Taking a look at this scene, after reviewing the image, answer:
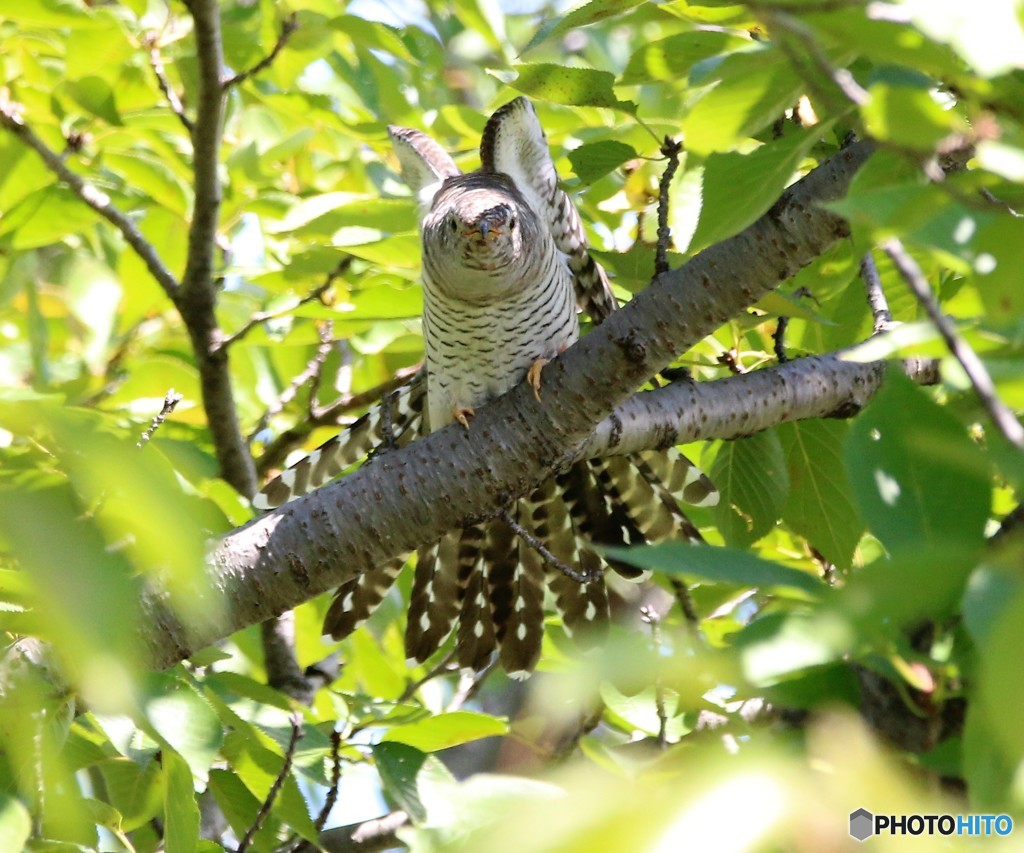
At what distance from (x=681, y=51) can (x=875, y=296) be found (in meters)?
1.04

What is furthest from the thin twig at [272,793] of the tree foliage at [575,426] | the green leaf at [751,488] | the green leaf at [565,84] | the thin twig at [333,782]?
the green leaf at [565,84]

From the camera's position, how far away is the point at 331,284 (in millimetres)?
3318

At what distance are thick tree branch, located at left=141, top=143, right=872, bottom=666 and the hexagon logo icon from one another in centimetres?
119

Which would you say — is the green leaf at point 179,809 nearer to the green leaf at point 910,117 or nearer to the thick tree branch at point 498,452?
the thick tree branch at point 498,452

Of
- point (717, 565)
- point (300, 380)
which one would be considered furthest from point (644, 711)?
point (300, 380)

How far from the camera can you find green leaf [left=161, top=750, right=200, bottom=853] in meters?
1.58

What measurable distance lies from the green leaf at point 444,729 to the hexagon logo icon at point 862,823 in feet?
4.94

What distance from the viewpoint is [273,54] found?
3.05m

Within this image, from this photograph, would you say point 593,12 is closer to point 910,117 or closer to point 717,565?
point 910,117

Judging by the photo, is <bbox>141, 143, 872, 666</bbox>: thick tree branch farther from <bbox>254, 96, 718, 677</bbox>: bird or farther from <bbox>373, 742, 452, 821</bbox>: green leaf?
<bbox>254, 96, 718, 677</bbox>: bird

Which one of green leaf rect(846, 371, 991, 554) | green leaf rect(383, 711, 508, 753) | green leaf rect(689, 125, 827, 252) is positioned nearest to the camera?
green leaf rect(846, 371, 991, 554)

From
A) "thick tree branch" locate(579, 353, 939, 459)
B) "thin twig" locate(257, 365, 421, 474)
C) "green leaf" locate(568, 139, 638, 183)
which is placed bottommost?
"thick tree branch" locate(579, 353, 939, 459)

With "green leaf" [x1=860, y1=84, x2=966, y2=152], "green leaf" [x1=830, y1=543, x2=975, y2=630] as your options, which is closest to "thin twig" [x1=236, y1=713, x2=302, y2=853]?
"green leaf" [x1=830, y1=543, x2=975, y2=630]

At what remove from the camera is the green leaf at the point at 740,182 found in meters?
1.23
